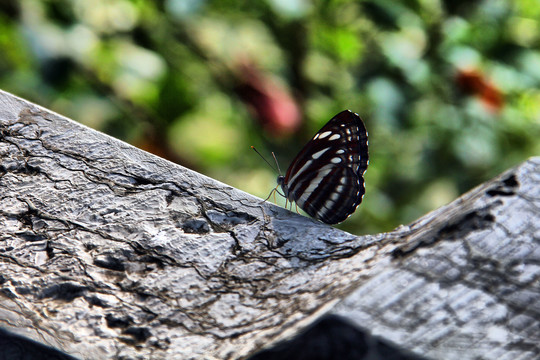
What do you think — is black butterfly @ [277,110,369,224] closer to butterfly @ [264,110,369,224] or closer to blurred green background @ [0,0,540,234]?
butterfly @ [264,110,369,224]

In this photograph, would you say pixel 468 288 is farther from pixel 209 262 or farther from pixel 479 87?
pixel 479 87

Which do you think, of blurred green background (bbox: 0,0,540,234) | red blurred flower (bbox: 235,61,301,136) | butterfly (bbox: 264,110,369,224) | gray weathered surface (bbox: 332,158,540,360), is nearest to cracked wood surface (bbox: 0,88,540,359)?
gray weathered surface (bbox: 332,158,540,360)

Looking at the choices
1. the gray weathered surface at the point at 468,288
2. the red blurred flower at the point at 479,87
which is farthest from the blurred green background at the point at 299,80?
the gray weathered surface at the point at 468,288

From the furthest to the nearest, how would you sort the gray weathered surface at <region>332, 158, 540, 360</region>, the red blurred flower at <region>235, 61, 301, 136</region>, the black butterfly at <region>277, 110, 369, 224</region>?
the red blurred flower at <region>235, 61, 301, 136</region>
the black butterfly at <region>277, 110, 369, 224</region>
the gray weathered surface at <region>332, 158, 540, 360</region>

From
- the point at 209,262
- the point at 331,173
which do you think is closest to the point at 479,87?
→ the point at 331,173

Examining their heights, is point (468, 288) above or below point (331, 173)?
below

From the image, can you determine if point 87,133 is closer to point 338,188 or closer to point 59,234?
point 59,234
